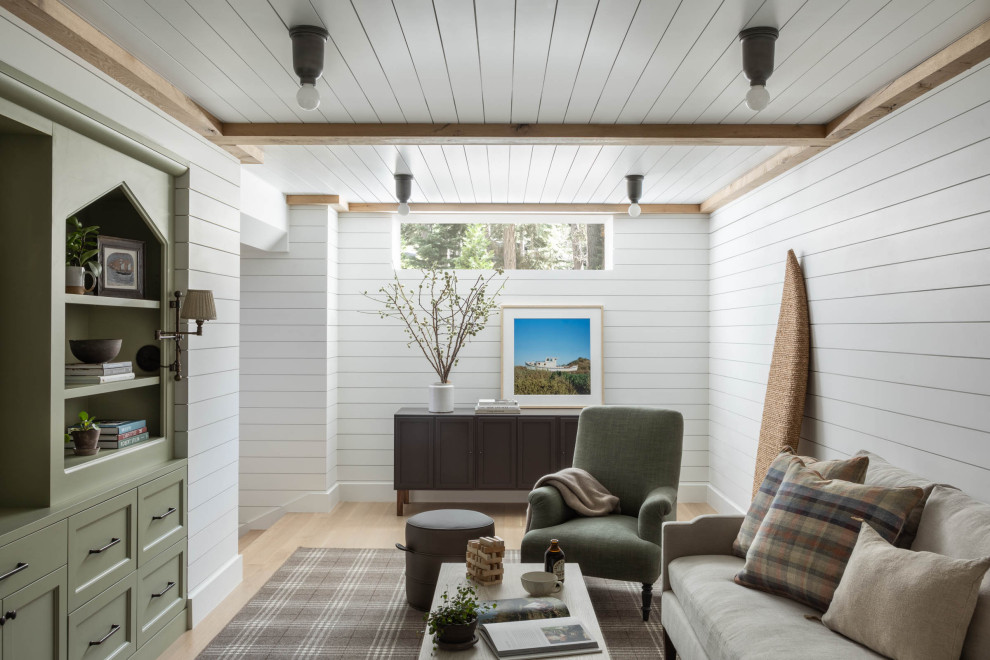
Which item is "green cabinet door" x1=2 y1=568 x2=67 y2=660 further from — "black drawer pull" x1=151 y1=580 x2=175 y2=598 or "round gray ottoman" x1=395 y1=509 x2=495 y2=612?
"round gray ottoman" x1=395 y1=509 x2=495 y2=612

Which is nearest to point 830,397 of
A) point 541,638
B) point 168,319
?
point 541,638

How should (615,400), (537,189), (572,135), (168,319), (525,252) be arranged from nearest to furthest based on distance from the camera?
(168,319) < (572,135) < (537,189) < (615,400) < (525,252)

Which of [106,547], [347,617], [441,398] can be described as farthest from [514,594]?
[441,398]

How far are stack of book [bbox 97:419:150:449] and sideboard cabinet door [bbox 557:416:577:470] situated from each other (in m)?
3.03

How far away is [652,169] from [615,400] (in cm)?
213

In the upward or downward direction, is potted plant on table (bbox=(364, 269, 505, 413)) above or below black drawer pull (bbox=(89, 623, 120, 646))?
above

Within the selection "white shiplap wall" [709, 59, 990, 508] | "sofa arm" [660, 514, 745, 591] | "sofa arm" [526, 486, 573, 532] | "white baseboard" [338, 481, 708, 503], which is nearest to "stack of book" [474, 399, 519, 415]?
"white baseboard" [338, 481, 708, 503]

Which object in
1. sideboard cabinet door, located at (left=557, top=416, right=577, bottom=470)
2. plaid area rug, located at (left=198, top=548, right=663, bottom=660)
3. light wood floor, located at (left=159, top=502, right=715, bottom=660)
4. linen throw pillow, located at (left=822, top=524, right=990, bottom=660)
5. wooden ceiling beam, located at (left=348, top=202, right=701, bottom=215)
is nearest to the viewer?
linen throw pillow, located at (left=822, top=524, right=990, bottom=660)

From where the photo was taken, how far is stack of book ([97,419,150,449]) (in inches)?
109

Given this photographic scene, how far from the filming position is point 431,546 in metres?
3.37

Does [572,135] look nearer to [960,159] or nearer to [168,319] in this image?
[960,159]

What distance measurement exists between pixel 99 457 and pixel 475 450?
2.91m

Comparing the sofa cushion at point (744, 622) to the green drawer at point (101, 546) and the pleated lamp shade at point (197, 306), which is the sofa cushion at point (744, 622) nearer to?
the green drawer at point (101, 546)

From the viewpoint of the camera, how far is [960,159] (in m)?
2.41
